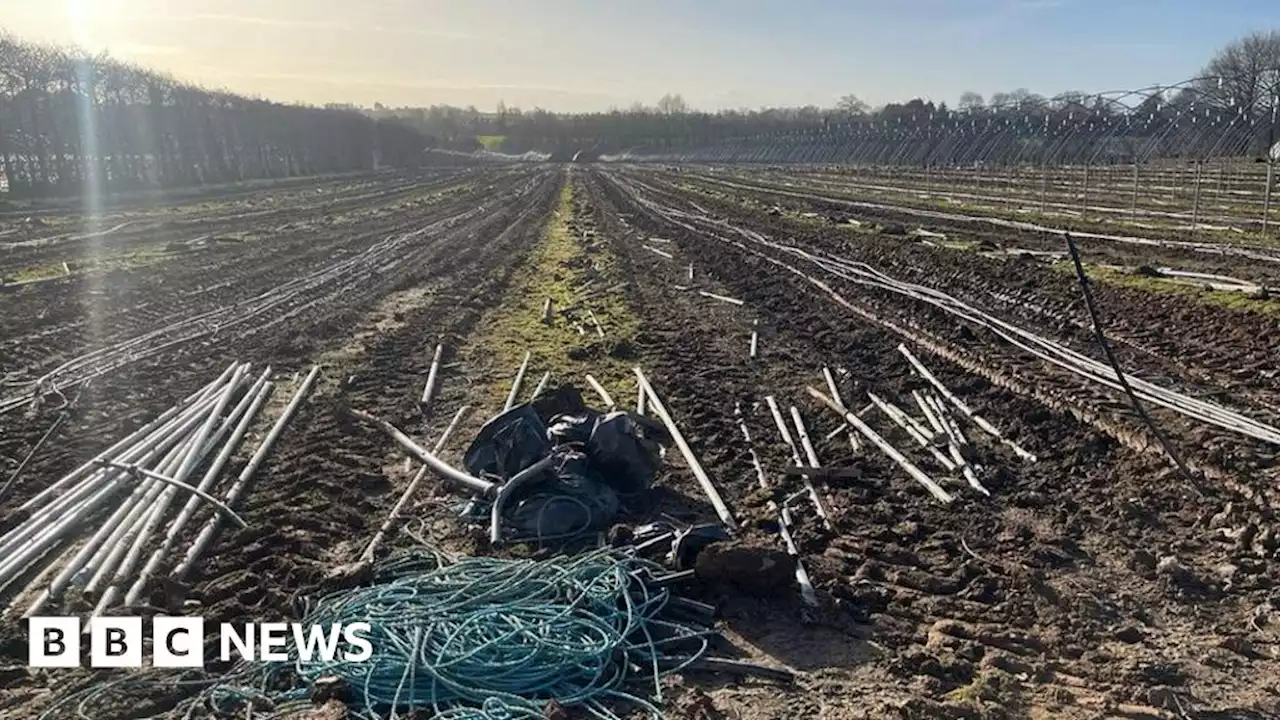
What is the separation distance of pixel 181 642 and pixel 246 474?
2665 mm

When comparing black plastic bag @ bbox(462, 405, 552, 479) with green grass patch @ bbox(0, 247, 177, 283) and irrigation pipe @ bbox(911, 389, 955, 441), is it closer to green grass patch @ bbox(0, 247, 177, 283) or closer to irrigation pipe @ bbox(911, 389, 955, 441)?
irrigation pipe @ bbox(911, 389, 955, 441)

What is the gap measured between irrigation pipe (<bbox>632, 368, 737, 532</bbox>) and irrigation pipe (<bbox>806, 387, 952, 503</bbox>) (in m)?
1.50

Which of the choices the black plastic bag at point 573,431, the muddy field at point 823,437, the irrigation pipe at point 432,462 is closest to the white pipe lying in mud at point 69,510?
the muddy field at point 823,437

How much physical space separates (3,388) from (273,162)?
71.2 metres

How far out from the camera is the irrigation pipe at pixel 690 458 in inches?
275

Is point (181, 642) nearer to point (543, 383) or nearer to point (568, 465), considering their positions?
point (568, 465)

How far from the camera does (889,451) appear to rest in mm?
8227

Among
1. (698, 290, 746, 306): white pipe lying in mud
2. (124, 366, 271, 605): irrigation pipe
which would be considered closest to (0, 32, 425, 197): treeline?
(698, 290, 746, 306): white pipe lying in mud

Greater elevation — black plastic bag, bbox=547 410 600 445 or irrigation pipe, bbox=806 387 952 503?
black plastic bag, bbox=547 410 600 445

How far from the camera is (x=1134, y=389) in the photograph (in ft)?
30.3

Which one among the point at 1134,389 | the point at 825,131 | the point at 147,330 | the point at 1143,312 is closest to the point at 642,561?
the point at 1134,389

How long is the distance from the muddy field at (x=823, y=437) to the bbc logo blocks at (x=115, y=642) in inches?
5.9

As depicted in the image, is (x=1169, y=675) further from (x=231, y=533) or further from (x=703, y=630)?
(x=231, y=533)

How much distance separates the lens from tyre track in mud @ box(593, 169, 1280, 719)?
4734 mm
